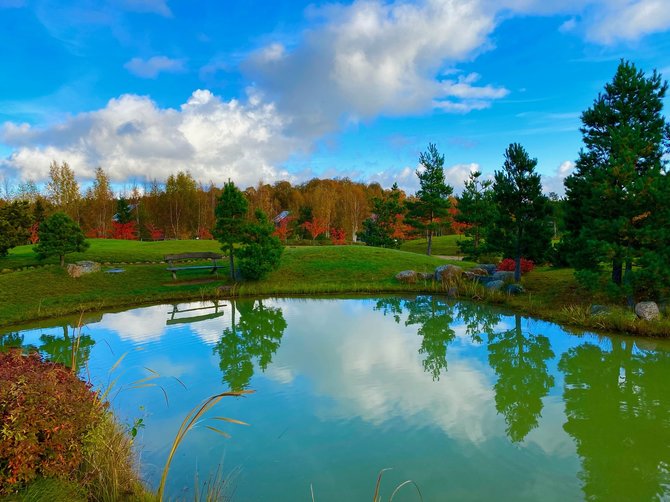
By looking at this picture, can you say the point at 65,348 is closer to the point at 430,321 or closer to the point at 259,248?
the point at 259,248

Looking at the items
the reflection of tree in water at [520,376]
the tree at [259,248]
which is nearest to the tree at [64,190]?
the tree at [259,248]

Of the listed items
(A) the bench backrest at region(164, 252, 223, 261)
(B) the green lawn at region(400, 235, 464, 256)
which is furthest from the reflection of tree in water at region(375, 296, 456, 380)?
(B) the green lawn at region(400, 235, 464, 256)

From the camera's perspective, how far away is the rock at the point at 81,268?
752 inches

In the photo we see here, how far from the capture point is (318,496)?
4.76 m

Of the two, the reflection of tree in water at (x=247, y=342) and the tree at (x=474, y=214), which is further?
the tree at (x=474, y=214)

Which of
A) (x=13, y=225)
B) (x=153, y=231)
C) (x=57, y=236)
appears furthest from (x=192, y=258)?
(x=153, y=231)

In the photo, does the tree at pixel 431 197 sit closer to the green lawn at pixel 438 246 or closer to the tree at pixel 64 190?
the green lawn at pixel 438 246

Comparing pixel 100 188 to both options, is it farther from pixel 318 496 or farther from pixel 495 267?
pixel 318 496

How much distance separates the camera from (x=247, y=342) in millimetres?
11547

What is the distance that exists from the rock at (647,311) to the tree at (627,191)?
809 millimetres

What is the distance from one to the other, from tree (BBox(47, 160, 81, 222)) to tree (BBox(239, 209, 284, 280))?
33.6 m

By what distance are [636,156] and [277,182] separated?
7434 cm

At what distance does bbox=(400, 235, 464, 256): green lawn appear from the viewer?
40.1 metres

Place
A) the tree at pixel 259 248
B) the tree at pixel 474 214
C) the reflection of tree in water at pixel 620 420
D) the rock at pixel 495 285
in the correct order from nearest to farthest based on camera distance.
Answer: the reflection of tree in water at pixel 620 420 → the rock at pixel 495 285 → the tree at pixel 259 248 → the tree at pixel 474 214
